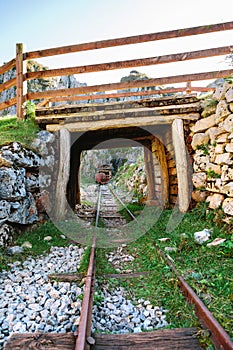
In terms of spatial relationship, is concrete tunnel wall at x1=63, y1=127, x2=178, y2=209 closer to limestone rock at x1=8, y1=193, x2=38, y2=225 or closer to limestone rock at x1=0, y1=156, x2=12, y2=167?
limestone rock at x1=8, y1=193, x2=38, y2=225

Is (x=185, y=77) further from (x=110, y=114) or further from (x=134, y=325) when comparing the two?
(x=134, y=325)

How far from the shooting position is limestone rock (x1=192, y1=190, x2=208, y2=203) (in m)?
4.99

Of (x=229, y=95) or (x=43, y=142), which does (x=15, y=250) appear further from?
(x=229, y=95)

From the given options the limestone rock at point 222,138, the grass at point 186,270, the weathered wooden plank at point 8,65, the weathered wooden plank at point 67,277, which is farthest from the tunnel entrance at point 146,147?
the weathered wooden plank at point 67,277

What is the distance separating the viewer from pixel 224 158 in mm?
4152

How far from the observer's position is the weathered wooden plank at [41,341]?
5.43 feet

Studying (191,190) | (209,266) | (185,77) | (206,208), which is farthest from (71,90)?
(209,266)

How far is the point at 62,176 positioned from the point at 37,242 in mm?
1696

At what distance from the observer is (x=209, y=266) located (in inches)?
117

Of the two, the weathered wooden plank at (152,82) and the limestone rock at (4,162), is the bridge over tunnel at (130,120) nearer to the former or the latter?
the weathered wooden plank at (152,82)

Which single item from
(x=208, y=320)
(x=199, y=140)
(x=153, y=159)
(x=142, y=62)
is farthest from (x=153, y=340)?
(x=153, y=159)

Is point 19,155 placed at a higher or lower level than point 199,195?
higher

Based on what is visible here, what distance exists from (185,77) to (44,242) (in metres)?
4.31

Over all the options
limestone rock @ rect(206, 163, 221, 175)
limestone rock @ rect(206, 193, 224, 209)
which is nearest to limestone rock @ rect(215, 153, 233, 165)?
limestone rock @ rect(206, 163, 221, 175)
